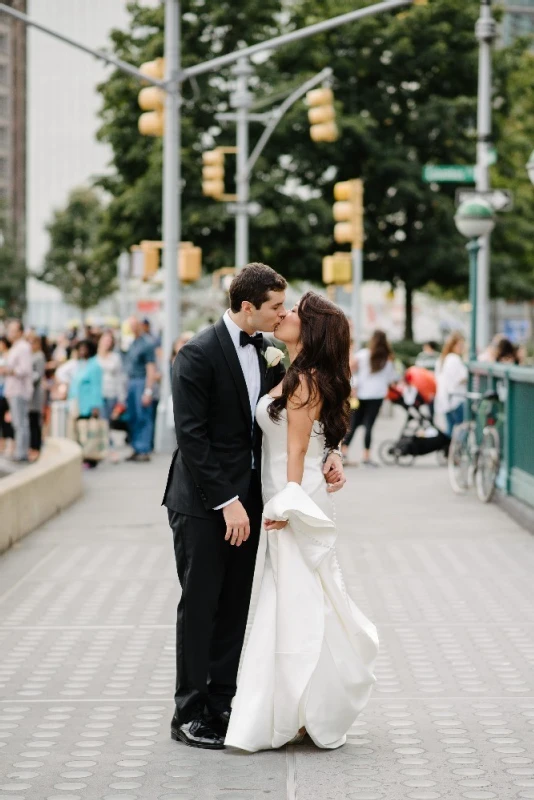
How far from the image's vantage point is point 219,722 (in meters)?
5.96

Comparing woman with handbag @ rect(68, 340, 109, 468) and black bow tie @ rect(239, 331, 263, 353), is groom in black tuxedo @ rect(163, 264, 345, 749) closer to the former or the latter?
black bow tie @ rect(239, 331, 263, 353)

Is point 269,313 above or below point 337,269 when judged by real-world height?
below

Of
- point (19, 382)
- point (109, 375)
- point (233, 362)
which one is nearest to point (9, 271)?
point (109, 375)

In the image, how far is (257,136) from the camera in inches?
1898

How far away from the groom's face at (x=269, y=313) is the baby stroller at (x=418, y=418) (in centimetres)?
1423

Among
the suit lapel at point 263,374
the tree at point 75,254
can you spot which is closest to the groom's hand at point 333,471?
the suit lapel at point 263,374

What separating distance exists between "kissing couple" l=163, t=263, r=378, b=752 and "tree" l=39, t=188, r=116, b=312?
251 feet

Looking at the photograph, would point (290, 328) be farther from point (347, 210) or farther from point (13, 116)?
point (13, 116)

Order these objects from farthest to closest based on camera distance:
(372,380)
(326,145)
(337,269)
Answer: (326,145)
(337,269)
(372,380)

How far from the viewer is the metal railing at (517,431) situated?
13469 millimetres

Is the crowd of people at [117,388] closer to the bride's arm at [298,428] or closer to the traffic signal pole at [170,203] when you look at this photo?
the traffic signal pole at [170,203]

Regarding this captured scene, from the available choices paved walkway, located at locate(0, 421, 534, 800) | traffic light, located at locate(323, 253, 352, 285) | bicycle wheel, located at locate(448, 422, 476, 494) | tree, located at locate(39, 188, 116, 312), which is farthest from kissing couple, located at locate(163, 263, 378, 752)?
tree, located at locate(39, 188, 116, 312)

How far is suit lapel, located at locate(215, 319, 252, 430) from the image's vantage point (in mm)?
5805

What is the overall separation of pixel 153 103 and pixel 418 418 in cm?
518
